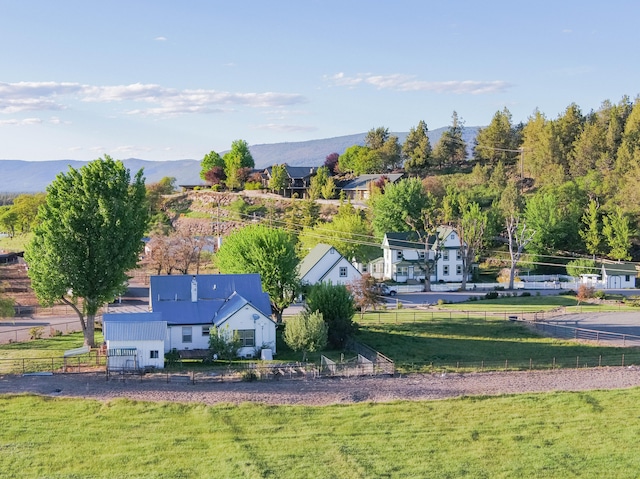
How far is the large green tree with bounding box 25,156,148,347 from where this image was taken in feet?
137

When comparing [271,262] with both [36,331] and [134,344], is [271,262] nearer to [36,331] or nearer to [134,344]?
[134,344]

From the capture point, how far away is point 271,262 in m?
50.0

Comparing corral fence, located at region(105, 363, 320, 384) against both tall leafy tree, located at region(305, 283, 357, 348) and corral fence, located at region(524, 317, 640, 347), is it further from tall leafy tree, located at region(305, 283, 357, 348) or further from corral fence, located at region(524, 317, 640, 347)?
corral fence, located at region(524, 317, 640, 347)

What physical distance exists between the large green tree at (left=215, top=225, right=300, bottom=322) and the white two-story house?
2568 cm

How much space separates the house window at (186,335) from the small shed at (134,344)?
3379 mm

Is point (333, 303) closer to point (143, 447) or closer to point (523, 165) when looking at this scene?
Result: point (143, 447)

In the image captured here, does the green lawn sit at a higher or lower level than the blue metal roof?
lower

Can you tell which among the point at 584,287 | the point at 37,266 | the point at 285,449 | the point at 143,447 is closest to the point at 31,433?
the point at 143,447

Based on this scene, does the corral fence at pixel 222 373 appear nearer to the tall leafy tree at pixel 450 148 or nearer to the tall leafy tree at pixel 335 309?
the tall leafy tree at pixel 335 309

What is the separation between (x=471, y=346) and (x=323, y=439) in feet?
63.2

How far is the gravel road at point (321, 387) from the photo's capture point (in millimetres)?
33000

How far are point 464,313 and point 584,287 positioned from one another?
13.6 meters

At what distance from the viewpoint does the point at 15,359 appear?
126ft

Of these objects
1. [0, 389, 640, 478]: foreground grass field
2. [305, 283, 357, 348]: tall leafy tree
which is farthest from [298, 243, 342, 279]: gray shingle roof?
[0, 389, 640, 478]: foreground grass field
